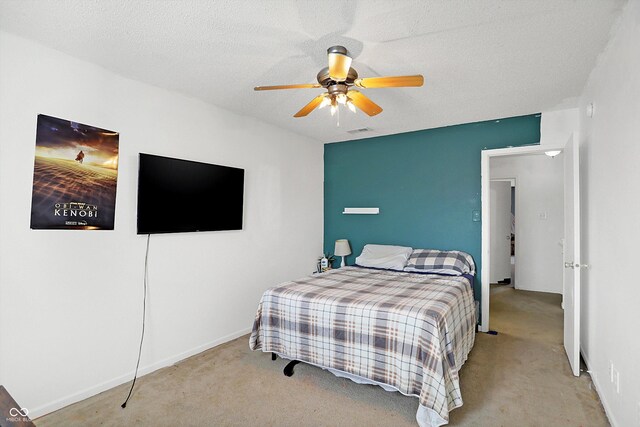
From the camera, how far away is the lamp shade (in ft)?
15.1

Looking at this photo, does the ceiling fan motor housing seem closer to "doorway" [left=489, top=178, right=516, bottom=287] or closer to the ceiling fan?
the ceiling fan

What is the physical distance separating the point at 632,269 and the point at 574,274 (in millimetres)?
1004

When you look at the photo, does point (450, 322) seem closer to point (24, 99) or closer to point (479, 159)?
point (479, 159)

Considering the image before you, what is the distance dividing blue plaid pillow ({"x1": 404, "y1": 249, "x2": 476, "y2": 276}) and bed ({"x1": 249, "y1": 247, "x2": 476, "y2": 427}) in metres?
0.41

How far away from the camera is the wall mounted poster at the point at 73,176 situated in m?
2.15

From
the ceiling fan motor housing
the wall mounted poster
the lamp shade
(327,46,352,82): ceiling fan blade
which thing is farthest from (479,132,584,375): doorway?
the wall mounted poster

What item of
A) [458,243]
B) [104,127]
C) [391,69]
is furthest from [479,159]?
[104,127]

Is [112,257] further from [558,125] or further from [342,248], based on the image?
[558,125]

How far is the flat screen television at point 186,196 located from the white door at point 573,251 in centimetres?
307

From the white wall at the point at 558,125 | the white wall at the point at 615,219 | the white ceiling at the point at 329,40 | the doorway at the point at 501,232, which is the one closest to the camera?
the white wall at the point at 615,219

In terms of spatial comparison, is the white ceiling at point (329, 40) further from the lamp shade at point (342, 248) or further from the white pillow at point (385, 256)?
the lamp shade at point (342, 248)

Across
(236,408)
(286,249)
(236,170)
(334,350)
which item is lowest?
(236,408)

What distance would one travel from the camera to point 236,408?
2.22 meters

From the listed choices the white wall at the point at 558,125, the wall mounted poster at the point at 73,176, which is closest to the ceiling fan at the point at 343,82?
the wall mounted poster at the point at 73,176
